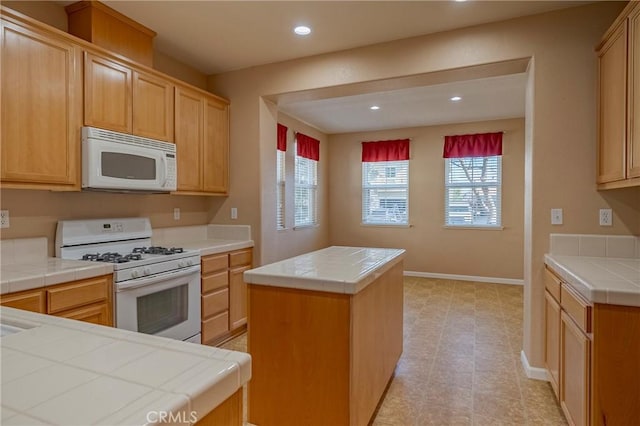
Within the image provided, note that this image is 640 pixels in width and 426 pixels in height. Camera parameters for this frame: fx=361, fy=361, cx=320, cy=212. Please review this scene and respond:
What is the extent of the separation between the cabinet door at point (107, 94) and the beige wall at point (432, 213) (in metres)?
4.57

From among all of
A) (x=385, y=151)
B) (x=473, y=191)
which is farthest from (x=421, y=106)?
(x=473, y=191)

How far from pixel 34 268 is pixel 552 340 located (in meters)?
3.30

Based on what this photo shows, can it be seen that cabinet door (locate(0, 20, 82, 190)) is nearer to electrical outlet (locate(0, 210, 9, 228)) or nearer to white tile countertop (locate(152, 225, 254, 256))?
electrical outlet (locate(0, 210, 9, 228))

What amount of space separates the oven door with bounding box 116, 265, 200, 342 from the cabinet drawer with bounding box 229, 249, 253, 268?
480mm

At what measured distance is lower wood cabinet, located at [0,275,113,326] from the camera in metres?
1.88

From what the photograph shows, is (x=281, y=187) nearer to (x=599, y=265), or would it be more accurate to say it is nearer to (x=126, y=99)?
(x=126, y=99)

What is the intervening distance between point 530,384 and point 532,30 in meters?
2.59

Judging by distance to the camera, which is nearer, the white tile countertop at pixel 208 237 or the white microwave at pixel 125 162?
the white microwave at pixel 125 162

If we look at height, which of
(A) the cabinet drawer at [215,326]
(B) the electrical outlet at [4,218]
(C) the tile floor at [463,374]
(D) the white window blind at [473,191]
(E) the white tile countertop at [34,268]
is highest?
(D) the white window blind at [473,191]

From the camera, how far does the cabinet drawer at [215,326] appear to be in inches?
123

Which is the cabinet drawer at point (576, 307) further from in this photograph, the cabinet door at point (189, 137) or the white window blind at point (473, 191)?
the white window blind at point (473, 191)

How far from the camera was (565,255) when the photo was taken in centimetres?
258

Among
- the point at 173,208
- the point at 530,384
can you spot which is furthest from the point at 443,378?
the point at 173,208

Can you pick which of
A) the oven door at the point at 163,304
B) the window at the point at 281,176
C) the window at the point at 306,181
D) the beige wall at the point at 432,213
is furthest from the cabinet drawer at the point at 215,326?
the beige wall at the point at 432,213
